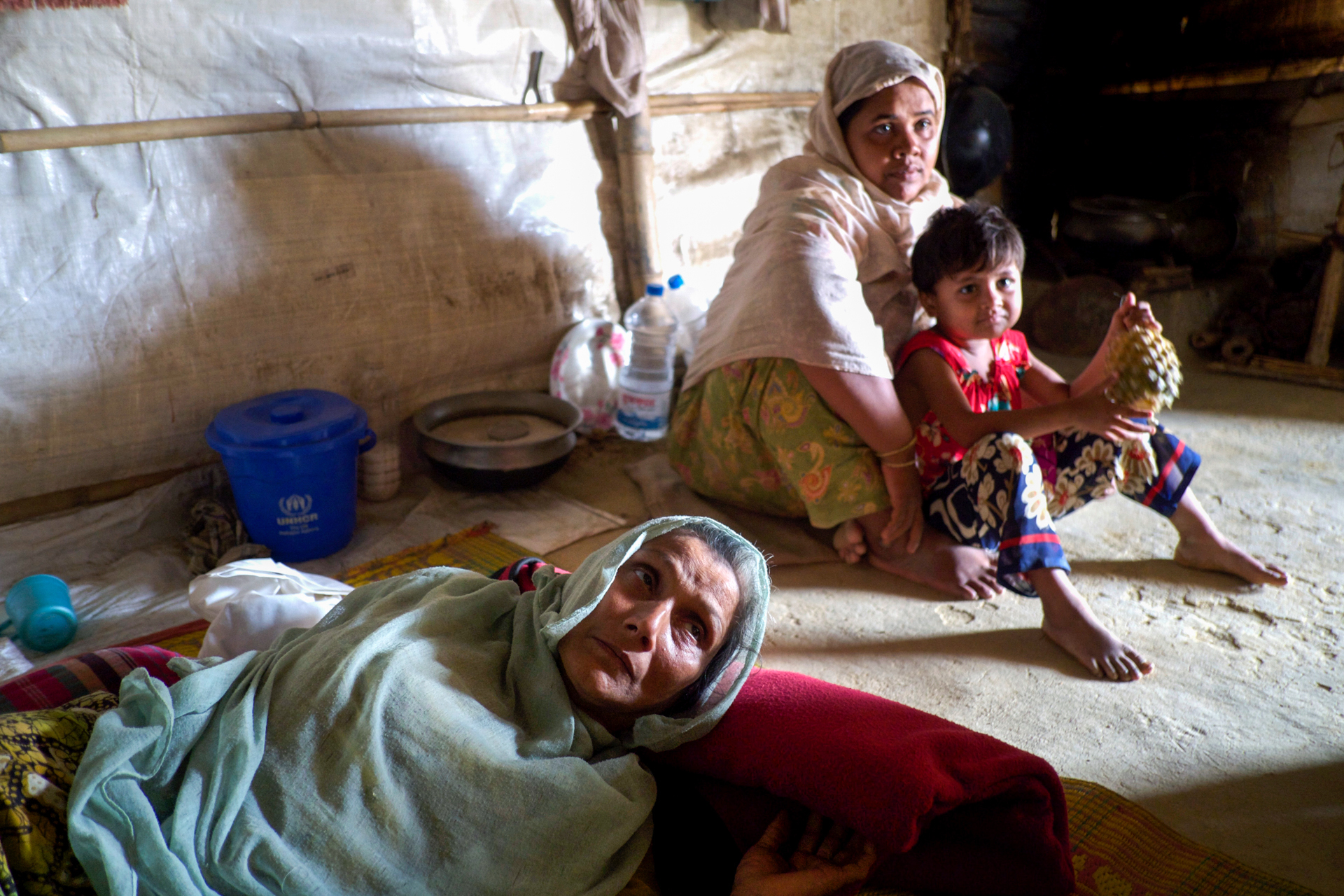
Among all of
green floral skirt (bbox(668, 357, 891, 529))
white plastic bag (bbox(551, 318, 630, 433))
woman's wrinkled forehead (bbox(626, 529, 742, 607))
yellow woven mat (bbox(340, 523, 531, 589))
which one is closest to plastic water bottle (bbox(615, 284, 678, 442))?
white plastic bag (bbox(551, 318, 630, 433))

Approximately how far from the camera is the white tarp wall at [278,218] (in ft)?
7.05

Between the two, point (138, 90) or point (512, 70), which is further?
point (512, 70)

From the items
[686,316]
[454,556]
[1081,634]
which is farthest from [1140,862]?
[686,316]

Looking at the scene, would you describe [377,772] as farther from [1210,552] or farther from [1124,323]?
[1210,552]

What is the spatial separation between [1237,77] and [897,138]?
98.4 inches

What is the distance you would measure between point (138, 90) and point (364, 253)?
2.21 ft

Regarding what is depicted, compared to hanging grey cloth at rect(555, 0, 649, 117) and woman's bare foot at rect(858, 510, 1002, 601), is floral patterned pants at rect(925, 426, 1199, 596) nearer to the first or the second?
woman's bare foot at rect(858, 510, 1002, 601)

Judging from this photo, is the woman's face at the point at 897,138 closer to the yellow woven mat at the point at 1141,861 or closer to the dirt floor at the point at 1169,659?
the dirt floor at the point at 1169,659

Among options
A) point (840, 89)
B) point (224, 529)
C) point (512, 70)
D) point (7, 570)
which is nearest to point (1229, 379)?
point (840, 89)

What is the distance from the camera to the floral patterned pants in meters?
1.98

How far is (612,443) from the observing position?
319 cm

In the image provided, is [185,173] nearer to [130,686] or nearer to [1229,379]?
[130,686]

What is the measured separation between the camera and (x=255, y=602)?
5.24ft

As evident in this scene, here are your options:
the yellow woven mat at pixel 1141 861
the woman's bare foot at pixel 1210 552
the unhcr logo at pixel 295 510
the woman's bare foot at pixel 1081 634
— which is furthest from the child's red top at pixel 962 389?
the unhcr logo at pixel 295 510
